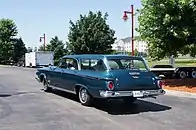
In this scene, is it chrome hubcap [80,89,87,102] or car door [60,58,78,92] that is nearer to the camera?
chrome hubcap [80,89,87,102]

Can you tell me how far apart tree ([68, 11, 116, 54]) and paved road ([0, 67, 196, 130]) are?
90.2 ft

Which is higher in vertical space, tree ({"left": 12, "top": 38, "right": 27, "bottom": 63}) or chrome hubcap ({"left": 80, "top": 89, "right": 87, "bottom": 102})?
tree ({"left": 12, "top": 38, "right": 27, "bottom": 63})

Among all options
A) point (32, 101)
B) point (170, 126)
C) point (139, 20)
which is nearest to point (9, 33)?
point (139, 20)

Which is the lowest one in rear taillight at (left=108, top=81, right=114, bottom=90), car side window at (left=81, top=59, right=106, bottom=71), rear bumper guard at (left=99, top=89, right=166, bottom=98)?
rear bumper guard at (left=99, top=89, right=166, bottom=98)

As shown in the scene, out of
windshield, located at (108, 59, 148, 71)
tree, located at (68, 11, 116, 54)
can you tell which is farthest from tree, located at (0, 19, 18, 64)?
windshield, located at (108, 59, 148, 71)

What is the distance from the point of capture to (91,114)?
10.2m

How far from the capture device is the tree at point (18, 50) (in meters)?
Answer: 79.1

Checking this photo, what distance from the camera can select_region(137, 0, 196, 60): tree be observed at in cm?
1697

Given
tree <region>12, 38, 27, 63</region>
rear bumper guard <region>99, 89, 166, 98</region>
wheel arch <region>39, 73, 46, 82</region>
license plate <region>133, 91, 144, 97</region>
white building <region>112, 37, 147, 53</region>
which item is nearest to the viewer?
rear bumper guard <region>99, 89, 166, 98</region>

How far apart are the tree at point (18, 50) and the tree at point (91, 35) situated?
127ft

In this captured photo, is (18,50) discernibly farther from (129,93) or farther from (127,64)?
(129,93)

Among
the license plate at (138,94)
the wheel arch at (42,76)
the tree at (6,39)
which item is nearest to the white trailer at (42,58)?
the tree at (6,39)

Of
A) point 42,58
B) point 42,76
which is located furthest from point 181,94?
point 42,58

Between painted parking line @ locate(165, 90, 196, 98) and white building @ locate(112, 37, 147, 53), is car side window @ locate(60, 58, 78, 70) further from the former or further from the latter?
white building @ locate(112, 37, 147, 53)
